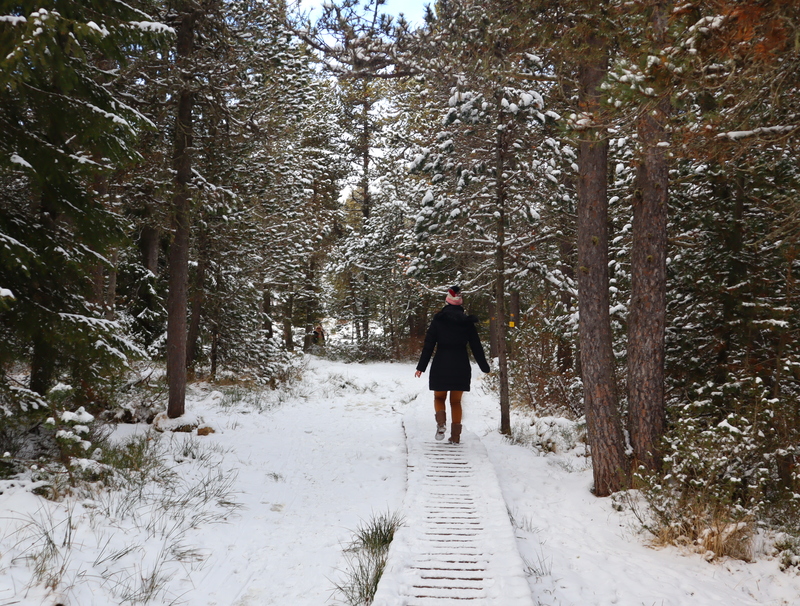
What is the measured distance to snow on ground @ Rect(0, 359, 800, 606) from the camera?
4.07m

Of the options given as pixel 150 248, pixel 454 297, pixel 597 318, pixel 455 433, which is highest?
pixel 150 248

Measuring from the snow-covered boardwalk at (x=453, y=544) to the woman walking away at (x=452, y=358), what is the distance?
958 millimetres

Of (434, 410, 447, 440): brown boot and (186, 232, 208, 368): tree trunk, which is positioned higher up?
(186, 232, 208, 368): tree trunk

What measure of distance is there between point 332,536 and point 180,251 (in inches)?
244

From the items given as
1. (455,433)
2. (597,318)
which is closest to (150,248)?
(455,433)

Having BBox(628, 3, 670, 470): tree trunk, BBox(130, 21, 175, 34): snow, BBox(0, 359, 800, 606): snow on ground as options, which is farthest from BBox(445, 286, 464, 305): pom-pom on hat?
BBox(130, 21, 175, 34): snow

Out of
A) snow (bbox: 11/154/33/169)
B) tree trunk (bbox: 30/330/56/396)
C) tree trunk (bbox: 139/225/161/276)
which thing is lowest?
tree trunk (bbox: 30/330/56/396)

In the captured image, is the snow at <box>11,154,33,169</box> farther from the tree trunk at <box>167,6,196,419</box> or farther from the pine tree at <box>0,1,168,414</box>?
the tree trunk at <box>167,6,196,419</box>

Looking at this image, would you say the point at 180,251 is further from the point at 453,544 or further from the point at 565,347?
the point at 565,347

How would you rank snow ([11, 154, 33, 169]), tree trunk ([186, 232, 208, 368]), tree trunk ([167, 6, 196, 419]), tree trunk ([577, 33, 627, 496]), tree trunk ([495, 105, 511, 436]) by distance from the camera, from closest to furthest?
snow ([11, 154, 33, 169])
tree trunk ([577, 33, 627, 496])
tree trunk ([167, 6, 196, 419])
tree trunk ([495, 105, 511, 436])
tree trunk ([186, 232, 208, 368])

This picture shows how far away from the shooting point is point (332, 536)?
546 cm

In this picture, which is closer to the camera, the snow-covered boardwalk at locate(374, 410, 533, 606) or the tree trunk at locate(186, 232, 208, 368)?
the snow-covered boardwalk at locate(374, 410, 533, 606)

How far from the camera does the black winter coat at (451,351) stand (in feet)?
26.7

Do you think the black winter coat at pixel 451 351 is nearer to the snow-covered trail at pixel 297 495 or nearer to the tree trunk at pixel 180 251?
the snow-covered trail at pixel 297 495
